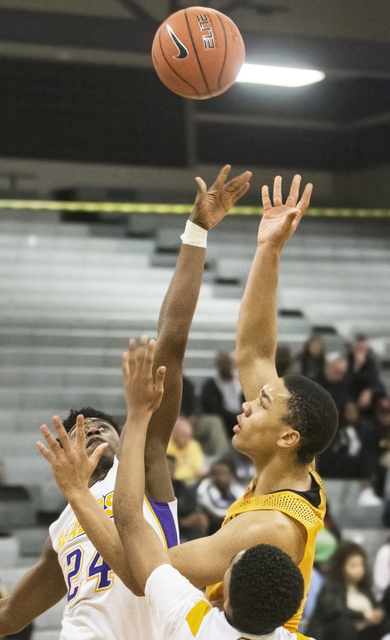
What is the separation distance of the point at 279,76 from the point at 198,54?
887 cm

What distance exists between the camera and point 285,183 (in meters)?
13.0

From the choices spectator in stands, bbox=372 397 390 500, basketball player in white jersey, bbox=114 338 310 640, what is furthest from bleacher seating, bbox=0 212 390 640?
basketball player in white jersey, bbox=114 338 310 640

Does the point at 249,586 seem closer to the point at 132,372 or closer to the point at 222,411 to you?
the point at 132,372

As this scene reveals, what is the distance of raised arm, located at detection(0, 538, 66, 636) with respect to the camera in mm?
2766

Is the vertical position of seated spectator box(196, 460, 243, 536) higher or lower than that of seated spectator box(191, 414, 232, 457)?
lower

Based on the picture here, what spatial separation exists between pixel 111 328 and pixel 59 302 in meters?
0.76

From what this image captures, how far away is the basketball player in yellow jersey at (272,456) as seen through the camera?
7.22 ft

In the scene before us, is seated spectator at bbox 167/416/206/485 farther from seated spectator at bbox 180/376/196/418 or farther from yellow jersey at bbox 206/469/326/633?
yellow jersey at bbox 206/469/326/633

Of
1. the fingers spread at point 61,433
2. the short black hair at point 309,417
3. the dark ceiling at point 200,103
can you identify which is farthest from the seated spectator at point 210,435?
the fingers spread at point 61,433

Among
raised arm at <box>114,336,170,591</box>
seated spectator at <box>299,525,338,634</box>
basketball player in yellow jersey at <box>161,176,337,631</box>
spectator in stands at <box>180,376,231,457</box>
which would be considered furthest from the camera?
spectator in stands at <box>180,376,231,457</box>

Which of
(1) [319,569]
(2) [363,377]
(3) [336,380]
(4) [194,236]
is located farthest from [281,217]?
(2) [363,377]

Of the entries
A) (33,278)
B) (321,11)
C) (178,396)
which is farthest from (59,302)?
(178,396)

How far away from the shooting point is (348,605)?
19.2 feet

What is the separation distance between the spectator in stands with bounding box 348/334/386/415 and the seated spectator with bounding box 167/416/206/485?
2.02m
